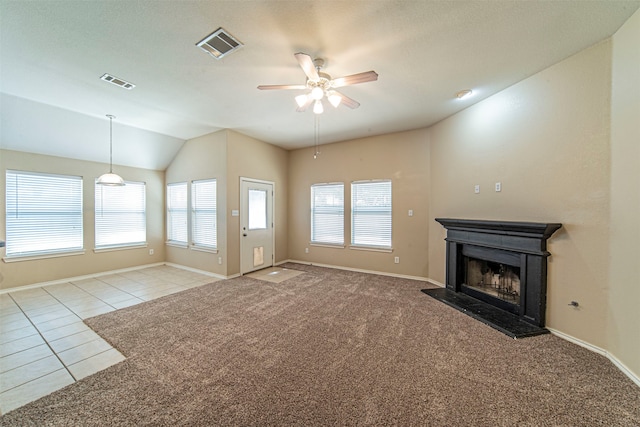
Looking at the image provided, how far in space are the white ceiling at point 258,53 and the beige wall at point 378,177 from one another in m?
0.85

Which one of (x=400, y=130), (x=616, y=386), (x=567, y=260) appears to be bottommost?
(x=616, y=386)

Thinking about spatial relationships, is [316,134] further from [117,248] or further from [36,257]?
[36,257]

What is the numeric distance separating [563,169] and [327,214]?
13.1ft

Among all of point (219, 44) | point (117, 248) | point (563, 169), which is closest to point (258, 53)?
point (219, 44)

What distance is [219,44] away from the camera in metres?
2.21

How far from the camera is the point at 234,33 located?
209cm

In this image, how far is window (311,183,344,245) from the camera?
5480 mm

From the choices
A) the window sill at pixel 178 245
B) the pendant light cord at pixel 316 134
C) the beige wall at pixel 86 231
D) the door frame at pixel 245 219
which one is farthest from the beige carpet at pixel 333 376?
the pendant light cord at pixel 316 134

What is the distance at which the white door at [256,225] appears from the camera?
197 inches

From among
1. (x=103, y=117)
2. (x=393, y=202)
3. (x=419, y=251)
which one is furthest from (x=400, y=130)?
(x=103, y=117)

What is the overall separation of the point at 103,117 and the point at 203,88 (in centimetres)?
241

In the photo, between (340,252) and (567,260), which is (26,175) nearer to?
(340,252)

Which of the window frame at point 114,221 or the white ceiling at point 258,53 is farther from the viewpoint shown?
the window frame at point 114,221

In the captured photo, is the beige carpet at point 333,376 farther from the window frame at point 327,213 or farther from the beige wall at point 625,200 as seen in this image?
the window frame at point 327,213
